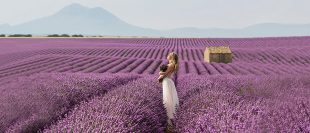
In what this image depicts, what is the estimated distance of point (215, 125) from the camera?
5000mm

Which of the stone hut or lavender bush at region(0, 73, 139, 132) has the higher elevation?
lavender bush at region(0, 73, 139, 132)

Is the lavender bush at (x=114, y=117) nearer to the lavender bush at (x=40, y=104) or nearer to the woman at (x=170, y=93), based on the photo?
the woman at (x=170, y=93)

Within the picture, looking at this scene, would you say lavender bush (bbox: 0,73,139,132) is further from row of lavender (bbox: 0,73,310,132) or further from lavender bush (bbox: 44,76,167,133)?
lavender bush (bbox: 44,76,167,133)

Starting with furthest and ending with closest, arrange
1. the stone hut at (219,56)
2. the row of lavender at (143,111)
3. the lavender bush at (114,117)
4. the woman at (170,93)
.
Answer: the stone hut at (219,56)
the woman at (170,93)
the lavender bush at (114,117)
the row of lavender at (143,111)

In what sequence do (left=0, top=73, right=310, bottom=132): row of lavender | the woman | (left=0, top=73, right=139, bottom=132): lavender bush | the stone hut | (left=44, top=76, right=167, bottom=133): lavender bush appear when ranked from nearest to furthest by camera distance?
(left=0, top=73, right=310, bottom=132): row of lavender
(left=44, top=76, right=167, bottom=133): lavender bush
(left=0, top=73, right=139, bottom=132): lavender bush
the woman
the stone hut

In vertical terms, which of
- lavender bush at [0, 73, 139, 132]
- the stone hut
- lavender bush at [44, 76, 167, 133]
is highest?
lavender bush at [44, 76, 167, 133]

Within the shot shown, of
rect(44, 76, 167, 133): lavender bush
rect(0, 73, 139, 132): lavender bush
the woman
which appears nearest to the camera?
rect(44, 76, 167, 133): lavender bush

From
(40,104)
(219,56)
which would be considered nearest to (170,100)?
(40,104)

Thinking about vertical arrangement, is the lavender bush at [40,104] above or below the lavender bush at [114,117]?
below

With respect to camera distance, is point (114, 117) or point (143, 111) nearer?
point (114, 117)

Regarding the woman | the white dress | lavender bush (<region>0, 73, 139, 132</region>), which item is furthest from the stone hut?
the white dress

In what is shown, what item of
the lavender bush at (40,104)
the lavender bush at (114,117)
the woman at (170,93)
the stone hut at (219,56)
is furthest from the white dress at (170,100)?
the stone hut at (219,56)

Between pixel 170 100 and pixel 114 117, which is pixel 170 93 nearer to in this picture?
pixel 170 100

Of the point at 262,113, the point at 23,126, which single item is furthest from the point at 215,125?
the point at 23,126
